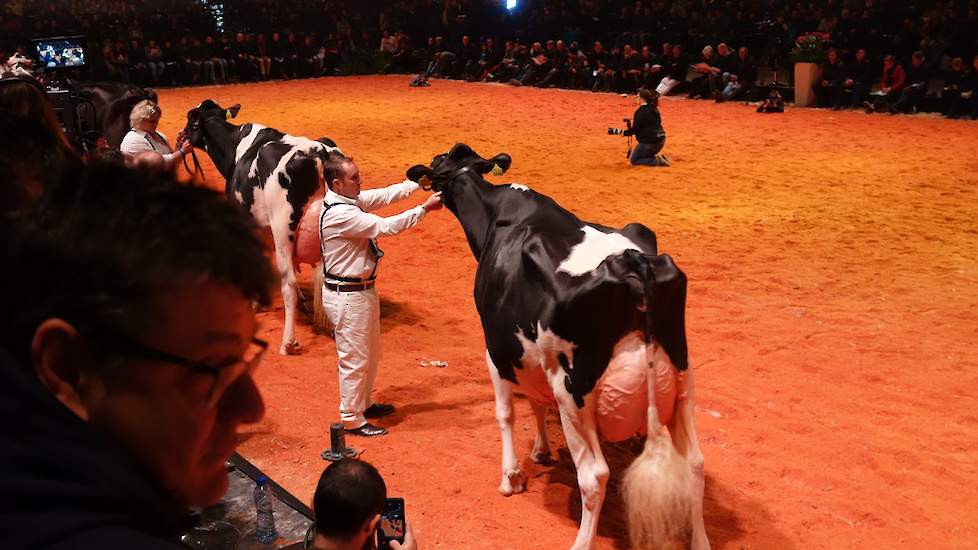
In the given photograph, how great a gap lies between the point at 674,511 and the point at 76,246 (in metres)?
3.33

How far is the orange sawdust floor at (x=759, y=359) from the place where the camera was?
15.2 feet

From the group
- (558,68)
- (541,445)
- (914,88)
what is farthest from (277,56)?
(541,445)

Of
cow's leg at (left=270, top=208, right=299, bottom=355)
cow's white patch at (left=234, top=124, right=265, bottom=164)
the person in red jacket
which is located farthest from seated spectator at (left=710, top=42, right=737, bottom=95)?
cow's leg at (left=270, top=208, right=299, bottom=355)

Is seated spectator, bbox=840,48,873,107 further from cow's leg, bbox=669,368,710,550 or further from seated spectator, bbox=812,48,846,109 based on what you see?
cow's leg, bbox=669,368,710,550

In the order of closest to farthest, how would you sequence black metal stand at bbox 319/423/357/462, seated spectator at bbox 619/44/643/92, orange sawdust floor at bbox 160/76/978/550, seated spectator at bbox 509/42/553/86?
orange sawdust floor at bbox 160/76/978/550
black metal stand at bbox 319/423/357/462
seated spectator at bbox 619/44/643/92
seated spectator at bbox 509/42/553/86

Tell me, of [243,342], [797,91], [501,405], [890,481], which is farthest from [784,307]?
[797,91]

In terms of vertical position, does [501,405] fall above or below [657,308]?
below

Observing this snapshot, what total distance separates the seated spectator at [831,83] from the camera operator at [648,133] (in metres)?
6.99

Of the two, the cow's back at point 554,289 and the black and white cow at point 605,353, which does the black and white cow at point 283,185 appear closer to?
the cow's back at point 554,289

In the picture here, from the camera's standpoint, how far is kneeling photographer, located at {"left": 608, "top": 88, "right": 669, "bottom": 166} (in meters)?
13.0

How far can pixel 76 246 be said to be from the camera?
0.95 metres

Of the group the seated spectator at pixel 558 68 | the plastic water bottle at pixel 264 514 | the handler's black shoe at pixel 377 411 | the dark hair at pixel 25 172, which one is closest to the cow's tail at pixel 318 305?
the handler's black shoe at pixel 377 411

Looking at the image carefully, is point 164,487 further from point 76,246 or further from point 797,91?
point 797,91

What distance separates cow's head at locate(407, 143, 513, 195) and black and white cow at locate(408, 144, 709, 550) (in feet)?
3.83
